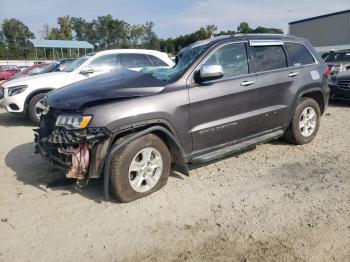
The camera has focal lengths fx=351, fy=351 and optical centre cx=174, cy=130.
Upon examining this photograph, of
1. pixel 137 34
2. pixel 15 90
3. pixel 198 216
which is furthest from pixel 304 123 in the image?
pixel 137 34

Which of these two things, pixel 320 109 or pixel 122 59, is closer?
pixel 320 109

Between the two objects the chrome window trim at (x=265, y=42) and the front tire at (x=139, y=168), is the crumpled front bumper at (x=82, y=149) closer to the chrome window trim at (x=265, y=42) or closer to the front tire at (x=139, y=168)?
the front tire at (x=139, y=168)

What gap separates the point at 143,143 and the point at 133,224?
90cm

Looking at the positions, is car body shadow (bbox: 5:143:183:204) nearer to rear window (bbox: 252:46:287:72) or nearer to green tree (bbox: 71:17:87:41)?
rear window (bbox: 252:46:287:72)

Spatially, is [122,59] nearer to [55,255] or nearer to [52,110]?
[52,110]

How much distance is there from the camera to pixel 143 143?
3.99 m

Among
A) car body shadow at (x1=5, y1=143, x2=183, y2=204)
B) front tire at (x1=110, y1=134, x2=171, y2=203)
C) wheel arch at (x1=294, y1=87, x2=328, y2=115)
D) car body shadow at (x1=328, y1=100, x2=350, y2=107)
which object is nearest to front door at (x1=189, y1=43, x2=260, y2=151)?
front tire at (x1=110, y1=134, x2=171, y2=203)

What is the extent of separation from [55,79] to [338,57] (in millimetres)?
10175

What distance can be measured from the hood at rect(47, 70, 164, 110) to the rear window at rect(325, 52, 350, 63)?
35.3 feet

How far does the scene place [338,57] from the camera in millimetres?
13086

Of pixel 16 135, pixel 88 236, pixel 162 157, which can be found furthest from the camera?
pixel 16 135

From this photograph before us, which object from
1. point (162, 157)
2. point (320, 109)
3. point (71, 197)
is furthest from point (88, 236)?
point (320, 109)

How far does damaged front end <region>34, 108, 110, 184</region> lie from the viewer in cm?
378

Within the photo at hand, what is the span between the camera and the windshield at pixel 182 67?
449 cm
